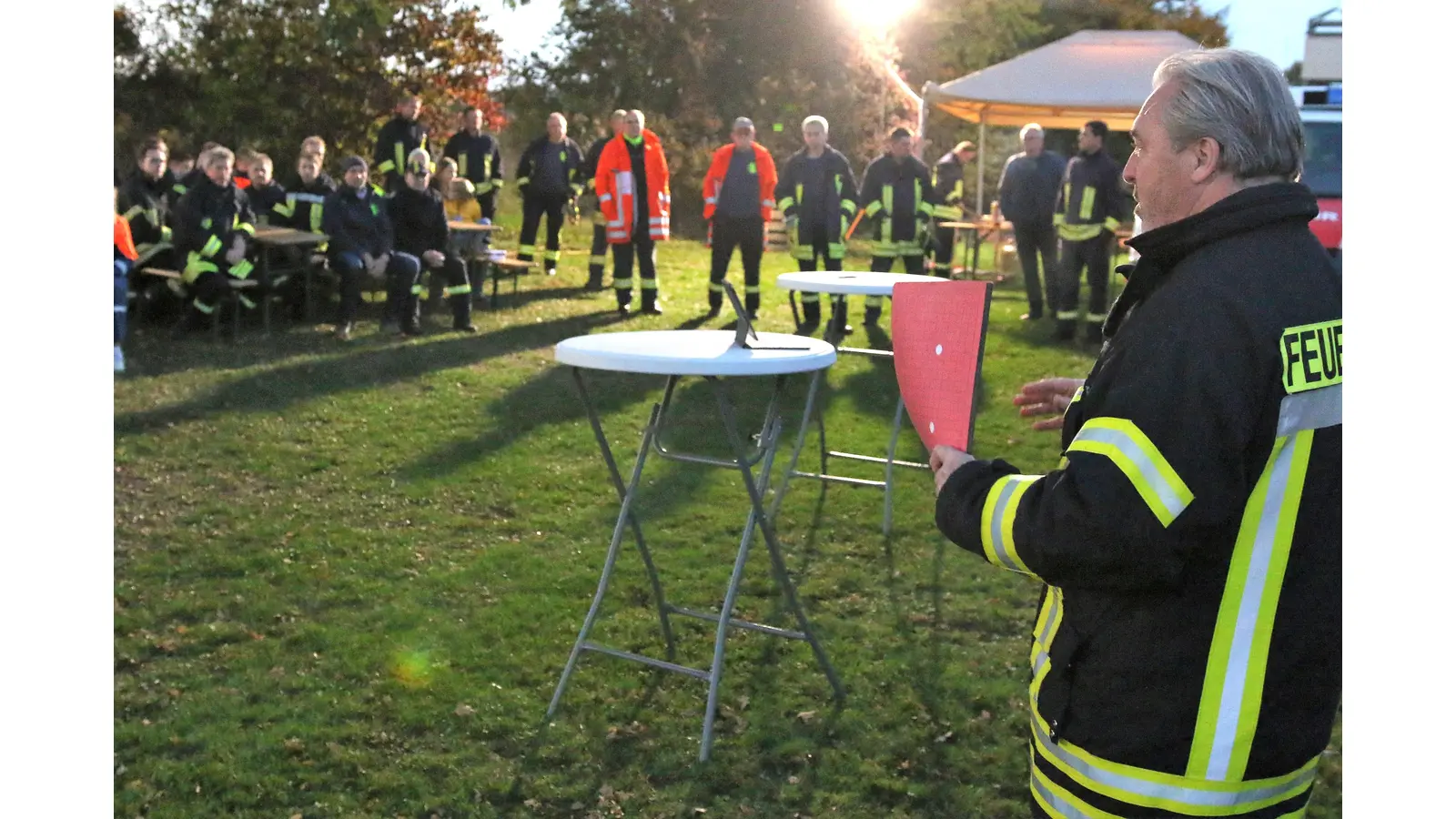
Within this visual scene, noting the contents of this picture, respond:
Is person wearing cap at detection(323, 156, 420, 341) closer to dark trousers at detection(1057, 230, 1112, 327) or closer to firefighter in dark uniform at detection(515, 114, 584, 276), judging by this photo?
firefighter in dark uniform at detection(515, 114, 584, 276)

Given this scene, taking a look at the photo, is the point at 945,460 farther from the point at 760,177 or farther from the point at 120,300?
the point at 760,177

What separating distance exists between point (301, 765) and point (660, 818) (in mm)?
1090

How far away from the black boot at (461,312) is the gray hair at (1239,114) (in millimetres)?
10269

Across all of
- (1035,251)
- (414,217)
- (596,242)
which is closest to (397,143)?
(414,217)

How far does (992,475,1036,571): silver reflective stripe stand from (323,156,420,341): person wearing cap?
9.79 m

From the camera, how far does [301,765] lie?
3.95 m

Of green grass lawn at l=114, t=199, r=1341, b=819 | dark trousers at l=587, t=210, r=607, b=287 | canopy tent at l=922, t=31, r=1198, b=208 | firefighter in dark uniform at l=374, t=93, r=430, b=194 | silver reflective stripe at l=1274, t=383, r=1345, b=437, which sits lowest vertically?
green grass lawn at l=114, t=199, r=1341, b=819

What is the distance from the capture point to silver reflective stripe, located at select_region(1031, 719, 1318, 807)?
1.98 m

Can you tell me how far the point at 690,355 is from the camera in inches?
135

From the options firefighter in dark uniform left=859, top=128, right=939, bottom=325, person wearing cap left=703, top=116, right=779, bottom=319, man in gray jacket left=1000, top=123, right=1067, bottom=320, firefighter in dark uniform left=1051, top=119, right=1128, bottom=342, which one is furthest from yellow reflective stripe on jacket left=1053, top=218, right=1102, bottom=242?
person wearing cap left=703, top=116, right=779, bottom=319

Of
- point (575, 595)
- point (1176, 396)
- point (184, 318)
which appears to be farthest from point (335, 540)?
point (184, 318)

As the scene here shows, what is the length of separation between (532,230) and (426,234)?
3.30m

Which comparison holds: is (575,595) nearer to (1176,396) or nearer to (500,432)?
(500,432)

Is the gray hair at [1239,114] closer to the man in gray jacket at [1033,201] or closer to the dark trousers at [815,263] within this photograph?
the dark trousers at [815,263]
